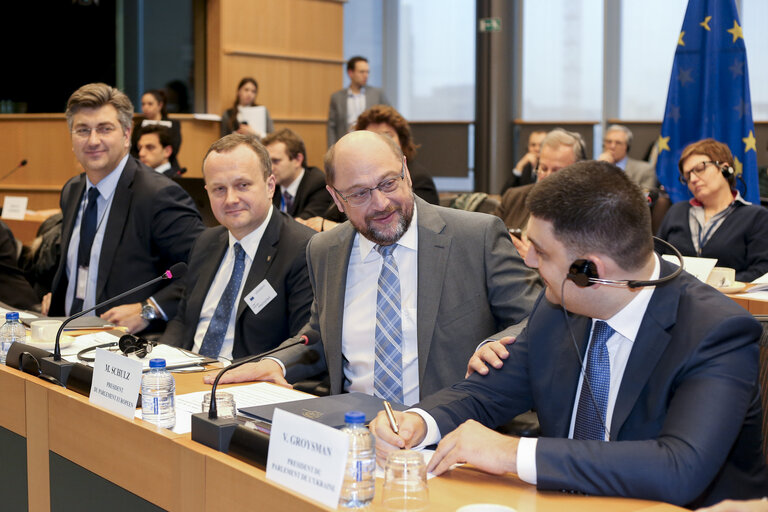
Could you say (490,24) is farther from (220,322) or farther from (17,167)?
(220,322)

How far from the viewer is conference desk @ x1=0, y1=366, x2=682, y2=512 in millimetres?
1370

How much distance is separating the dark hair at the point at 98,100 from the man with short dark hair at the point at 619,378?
2332mm

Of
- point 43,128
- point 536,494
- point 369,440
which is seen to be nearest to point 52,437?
point 369,440

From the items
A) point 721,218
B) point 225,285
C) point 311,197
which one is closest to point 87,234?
point 225,285

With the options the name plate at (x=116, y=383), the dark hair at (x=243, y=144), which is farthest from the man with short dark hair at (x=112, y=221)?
the name plate at (x=116, y=383)

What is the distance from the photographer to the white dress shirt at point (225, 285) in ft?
9.43

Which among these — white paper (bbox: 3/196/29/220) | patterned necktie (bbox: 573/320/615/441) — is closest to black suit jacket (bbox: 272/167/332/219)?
white paper (bbox: 3/196/29/220)

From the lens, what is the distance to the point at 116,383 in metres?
1.83

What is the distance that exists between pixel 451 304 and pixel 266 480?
1.04m

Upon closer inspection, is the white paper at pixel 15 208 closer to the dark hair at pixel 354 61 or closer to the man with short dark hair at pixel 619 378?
the dark hair at pixel 354 61

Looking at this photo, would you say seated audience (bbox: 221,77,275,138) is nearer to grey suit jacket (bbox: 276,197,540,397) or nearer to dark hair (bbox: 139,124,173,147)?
dark hair (bbox: 139,124,173,147)

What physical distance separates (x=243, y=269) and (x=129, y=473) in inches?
48.8

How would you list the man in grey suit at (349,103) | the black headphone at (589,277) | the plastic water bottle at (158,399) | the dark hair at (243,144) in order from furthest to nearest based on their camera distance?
the man in grey suit at (349,103), the dark hair at (243,144), the plastic water bottle at (158,399), the black headphone at (589,277)

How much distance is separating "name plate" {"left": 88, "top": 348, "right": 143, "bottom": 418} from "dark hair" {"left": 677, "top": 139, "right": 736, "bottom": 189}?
11.8 feet
